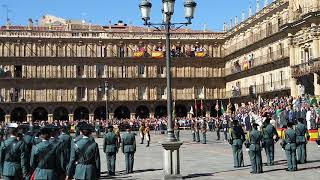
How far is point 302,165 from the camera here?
53.8 ft

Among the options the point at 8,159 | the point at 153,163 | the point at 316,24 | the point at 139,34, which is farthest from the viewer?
the point at 139,34

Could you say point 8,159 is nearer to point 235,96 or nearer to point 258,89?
point 258,89

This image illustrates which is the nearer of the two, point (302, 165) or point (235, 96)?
point (302, 165)

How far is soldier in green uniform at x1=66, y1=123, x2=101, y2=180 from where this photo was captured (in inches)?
362

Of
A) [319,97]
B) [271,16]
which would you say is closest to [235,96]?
[271,16]

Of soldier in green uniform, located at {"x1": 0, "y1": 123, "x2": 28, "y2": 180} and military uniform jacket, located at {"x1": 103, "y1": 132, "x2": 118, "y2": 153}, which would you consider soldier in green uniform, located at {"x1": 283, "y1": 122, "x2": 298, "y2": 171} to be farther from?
soldier in green uniform, located at {"x1": 0, "y1": 123, "x2": 28, "y2": 180}

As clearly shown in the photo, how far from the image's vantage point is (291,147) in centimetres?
1523

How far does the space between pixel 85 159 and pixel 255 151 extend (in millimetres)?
6987

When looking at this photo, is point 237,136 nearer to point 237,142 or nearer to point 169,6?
point 237,142

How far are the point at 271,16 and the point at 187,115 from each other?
63.3 ft

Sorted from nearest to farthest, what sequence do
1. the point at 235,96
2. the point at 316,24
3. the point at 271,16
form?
the point at 316,24 < the point at 271,16 < the point at 235,96

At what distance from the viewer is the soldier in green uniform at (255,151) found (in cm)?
1484

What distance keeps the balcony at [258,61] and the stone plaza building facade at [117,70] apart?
158 millimetres

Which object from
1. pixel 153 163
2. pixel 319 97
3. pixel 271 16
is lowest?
pixel 153 163
